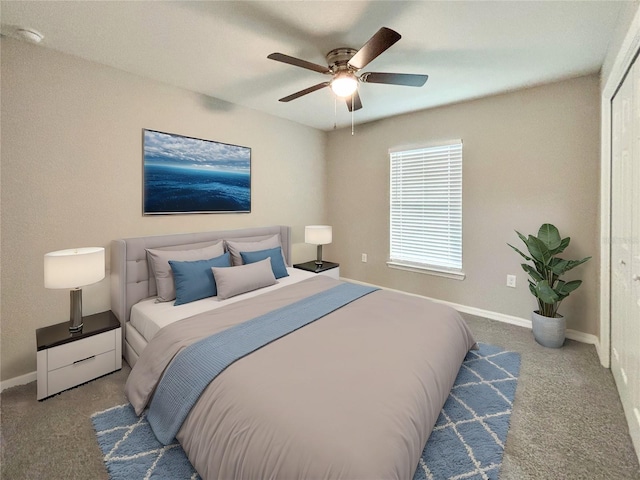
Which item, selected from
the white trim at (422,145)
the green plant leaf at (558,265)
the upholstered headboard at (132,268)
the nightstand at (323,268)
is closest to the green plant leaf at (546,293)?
the green plant leaf at (558,265)

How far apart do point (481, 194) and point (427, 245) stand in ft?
3.00

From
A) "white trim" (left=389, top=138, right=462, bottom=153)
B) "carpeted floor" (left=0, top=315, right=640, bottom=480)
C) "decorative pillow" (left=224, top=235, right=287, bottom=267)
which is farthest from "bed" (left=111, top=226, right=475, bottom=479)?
"white trim" (left=389, top=138, right=462, bottom=153)

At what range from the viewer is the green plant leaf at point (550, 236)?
106 inches

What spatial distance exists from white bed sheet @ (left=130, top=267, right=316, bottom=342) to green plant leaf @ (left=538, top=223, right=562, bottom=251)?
271 centimetres

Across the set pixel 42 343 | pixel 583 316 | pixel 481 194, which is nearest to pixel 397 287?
pixel 481 194

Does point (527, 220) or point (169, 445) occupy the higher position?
point (527, 220)

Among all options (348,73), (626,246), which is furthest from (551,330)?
(348,73)

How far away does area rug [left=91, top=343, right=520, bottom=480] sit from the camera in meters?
1.49

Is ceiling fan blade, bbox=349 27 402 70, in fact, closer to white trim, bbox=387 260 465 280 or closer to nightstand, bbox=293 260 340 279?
nightstand, bbox=293 260 340 279

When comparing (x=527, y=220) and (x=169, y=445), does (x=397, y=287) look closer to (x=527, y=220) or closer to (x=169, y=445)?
(x=527, y=220)

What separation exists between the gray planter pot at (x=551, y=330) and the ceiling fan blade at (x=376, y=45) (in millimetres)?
2751

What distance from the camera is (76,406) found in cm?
198

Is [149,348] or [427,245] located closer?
[149,348]

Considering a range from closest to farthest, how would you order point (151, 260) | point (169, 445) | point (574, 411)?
point (169, 445) → point (574, 411) → point (151, 260)
